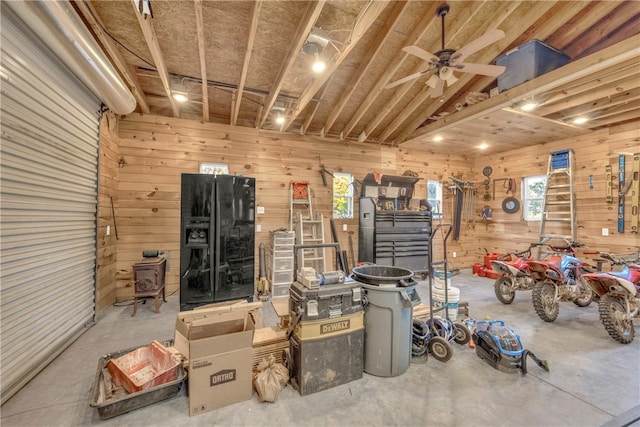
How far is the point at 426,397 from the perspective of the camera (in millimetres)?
1882

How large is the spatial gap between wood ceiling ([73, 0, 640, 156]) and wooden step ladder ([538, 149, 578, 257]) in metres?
0.49

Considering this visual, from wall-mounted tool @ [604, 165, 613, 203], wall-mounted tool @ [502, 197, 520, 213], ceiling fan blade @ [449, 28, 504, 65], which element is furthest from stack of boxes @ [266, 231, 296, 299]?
wall-mounted tool @ [604, 165, 613, 203]

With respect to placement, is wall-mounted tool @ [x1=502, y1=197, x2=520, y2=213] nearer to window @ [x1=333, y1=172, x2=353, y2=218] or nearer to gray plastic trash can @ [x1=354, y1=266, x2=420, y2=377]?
window @ [x1=333, y1=172, x2=353, y2=218]

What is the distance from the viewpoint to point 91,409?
1.75 meters

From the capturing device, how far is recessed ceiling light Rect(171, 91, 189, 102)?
11.6ft

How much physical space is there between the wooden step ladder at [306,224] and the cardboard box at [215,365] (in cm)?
277

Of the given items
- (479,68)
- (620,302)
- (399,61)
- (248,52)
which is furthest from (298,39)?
(620,302)

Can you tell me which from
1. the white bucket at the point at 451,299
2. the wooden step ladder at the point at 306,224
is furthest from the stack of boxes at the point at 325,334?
the wooden step ladder at the point at 306,224

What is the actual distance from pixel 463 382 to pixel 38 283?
11.8ft

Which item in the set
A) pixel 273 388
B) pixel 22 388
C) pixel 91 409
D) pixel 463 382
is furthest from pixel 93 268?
pixel 463 382

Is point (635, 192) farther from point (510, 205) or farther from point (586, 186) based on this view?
point (510, 205)

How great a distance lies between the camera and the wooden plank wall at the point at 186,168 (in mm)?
4051

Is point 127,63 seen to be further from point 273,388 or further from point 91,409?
point 273,388

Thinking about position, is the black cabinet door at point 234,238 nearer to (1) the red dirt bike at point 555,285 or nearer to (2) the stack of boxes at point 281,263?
(2) the stack of boxes at point 281,263
